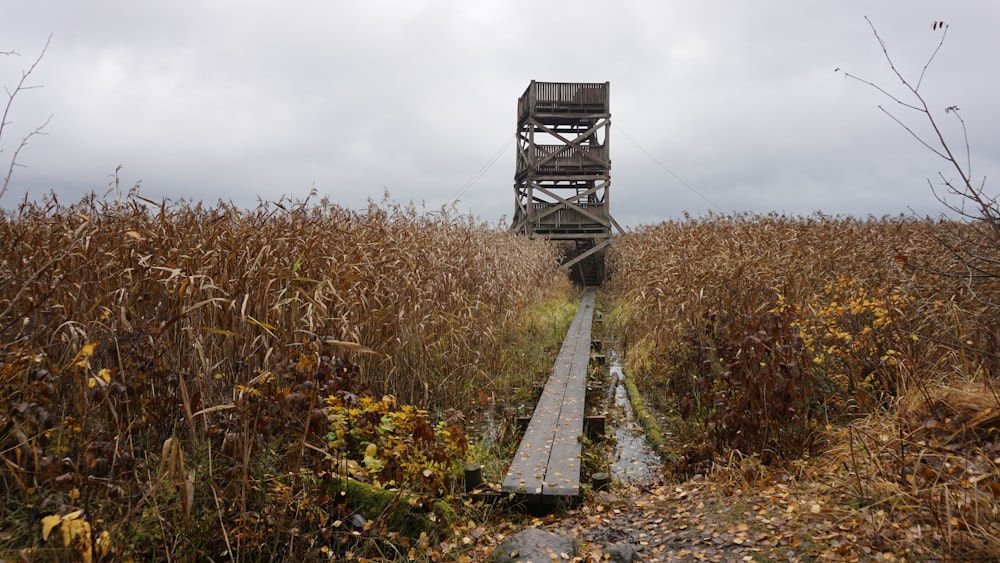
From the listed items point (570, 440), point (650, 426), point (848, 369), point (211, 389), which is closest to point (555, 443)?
point (570, 440)

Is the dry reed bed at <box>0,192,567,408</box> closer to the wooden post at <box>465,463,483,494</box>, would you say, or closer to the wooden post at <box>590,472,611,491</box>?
the wooden post at <box>465,463,483,494</box>

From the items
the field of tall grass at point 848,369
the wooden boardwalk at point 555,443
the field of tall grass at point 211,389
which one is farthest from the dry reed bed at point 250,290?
the field of tall grass at point 848,369

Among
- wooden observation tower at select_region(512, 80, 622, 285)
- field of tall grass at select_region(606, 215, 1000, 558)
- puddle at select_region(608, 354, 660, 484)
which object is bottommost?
puddle at select_region(608, 354, 660, 484)

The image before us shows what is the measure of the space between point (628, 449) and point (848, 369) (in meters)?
2.26

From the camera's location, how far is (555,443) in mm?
5227

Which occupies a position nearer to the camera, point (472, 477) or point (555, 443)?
point (472, 477)

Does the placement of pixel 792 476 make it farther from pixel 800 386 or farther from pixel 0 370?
pixel 0 370

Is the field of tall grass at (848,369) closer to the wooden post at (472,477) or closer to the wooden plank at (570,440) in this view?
the wooden plank at (570,440)

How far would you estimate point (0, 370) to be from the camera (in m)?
3.27

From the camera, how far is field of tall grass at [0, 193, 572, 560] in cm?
298

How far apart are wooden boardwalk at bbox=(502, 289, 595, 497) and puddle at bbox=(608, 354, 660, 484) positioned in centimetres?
46

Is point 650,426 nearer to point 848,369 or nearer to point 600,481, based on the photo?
point 600,481

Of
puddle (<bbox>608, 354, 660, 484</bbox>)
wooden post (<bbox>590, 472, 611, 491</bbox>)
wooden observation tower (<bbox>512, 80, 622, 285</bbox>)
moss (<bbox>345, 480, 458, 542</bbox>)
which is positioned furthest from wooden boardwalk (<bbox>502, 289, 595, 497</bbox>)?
wooden observation tower (<bbox>512, 80, 622, 285</bbox>)

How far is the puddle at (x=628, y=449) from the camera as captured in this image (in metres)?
5.34
